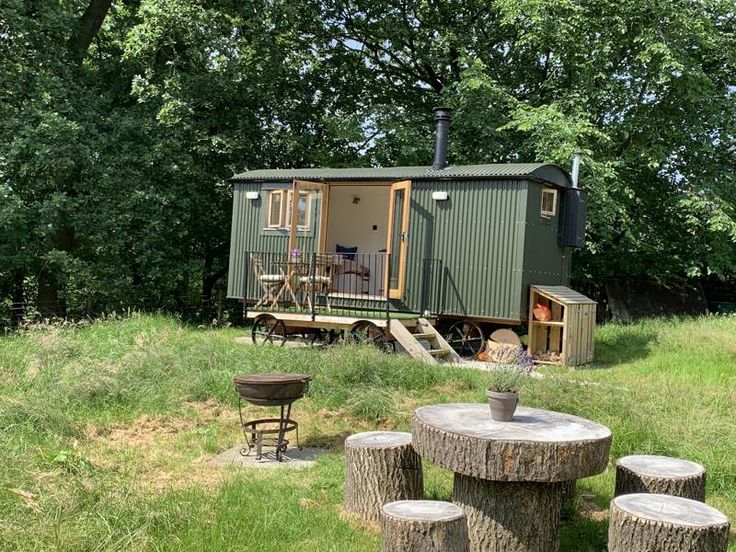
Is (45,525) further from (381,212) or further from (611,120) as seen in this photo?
(611,120)

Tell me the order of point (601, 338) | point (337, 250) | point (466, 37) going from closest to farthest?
point (601, 338)
point (337, 250)
point (466, 37)

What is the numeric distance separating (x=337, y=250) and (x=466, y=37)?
6.34 m

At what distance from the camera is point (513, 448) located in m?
3.48

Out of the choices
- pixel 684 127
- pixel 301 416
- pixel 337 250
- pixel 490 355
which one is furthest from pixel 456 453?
pixel 684 127

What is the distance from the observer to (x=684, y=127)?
48.7 ft

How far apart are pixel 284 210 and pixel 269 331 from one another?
2152mm

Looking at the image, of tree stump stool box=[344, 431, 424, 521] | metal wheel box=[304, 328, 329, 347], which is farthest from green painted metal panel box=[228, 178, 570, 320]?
tree stump stool box=[344, 431, 424, 521]

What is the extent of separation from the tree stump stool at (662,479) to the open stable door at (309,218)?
8.27 m

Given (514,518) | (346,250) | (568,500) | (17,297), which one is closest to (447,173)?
(346,250)

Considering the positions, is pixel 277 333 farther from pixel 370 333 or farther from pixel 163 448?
pixel 163 448

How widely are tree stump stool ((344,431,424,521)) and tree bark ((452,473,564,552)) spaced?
60 cm

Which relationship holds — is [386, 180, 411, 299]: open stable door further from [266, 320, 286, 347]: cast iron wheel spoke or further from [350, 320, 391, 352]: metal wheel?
[266, 320, 286, 347]: cast iron wheel spoke

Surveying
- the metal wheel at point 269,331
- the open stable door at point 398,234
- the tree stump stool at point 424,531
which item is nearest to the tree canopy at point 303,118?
the open stable door at point 398,234

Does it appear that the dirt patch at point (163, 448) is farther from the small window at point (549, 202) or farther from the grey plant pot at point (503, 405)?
the small window at point (549, 202)
